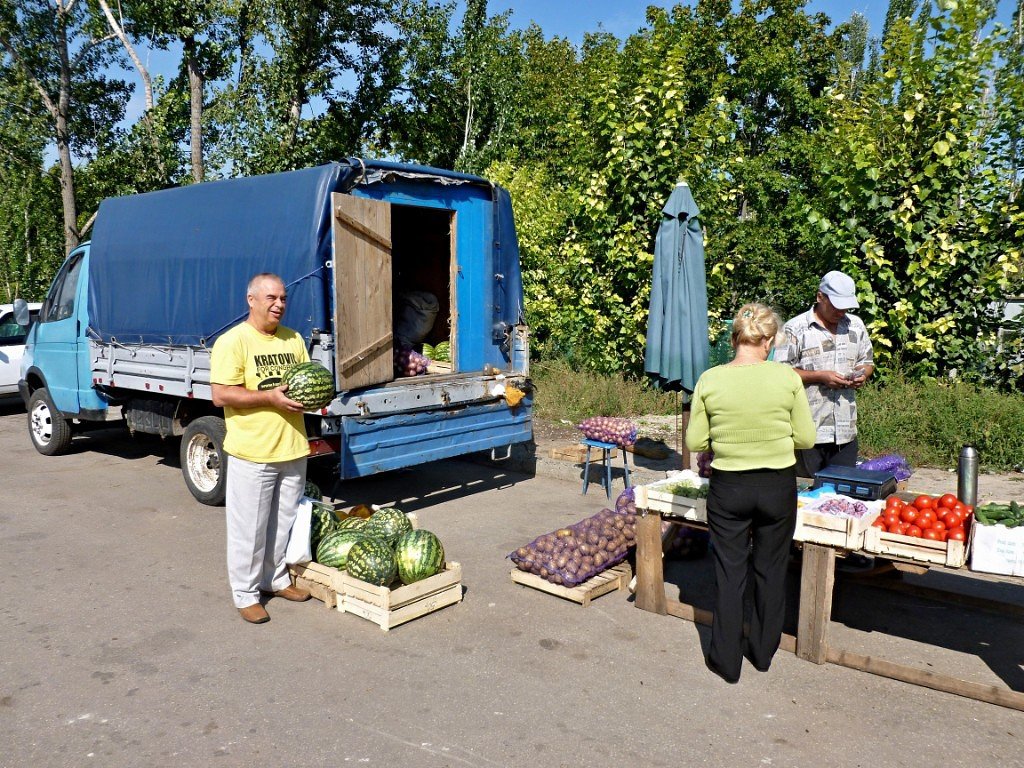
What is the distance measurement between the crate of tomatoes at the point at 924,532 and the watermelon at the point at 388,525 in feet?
9.95

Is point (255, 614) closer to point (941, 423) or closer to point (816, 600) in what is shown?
point (816, 600)

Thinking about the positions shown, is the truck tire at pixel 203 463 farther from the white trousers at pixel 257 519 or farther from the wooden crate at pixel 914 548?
the wooden crate at pixel 914 548

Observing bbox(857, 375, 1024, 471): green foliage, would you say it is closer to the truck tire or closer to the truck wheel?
the truck tire

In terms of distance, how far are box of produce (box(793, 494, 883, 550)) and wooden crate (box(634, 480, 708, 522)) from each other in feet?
1.87

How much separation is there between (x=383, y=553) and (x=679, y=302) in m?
3.82

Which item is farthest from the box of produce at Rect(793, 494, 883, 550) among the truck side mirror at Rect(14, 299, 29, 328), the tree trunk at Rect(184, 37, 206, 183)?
the tree trunk at Rect(184, 37, 206, 183)

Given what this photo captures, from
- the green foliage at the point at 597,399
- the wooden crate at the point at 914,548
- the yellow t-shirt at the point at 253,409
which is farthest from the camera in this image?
the green foliage at the point at 597,399

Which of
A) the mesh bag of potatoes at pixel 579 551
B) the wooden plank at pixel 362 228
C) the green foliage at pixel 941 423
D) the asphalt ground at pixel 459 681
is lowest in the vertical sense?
the asphalt ground at pixel 459 681

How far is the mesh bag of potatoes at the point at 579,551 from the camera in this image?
18.0ft

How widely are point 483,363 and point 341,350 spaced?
197 cm

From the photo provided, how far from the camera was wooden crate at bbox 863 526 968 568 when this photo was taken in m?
4.01

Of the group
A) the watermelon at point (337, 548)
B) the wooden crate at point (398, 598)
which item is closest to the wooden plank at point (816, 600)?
the wooden crate at point (398, 598)

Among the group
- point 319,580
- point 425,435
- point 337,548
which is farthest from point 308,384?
point 425,435

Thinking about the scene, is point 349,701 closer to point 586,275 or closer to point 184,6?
point 586,275
